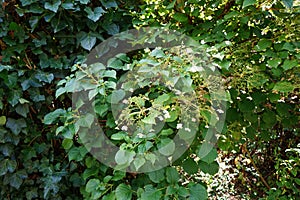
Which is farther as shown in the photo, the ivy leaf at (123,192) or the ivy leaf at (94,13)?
the ivy leaf at (94,13)

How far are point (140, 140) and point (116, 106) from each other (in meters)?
0.22

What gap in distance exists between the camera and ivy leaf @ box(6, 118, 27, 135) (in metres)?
1.51

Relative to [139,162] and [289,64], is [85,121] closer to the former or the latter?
[139,162]

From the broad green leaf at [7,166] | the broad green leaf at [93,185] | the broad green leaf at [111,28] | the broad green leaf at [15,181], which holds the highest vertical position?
the broad green leaf at [111,28]

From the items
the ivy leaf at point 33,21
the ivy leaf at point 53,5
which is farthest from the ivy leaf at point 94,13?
the ivy leaf at point 33,21

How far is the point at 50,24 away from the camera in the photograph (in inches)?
59.0

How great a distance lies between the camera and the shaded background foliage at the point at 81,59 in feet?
4.25

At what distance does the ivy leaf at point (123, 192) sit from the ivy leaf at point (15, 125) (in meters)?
0.60

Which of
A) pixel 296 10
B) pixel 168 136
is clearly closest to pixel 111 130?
pixel 168 136

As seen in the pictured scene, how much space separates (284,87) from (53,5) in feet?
3.43

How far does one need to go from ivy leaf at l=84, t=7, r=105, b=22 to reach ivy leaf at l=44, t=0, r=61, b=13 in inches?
4.9

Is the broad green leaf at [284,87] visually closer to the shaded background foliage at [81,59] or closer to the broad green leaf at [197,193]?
the shaded background foliage at [81,59]

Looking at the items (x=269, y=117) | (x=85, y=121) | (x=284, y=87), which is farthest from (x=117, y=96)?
(x=269, y=117)

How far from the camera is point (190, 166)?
1.34m
